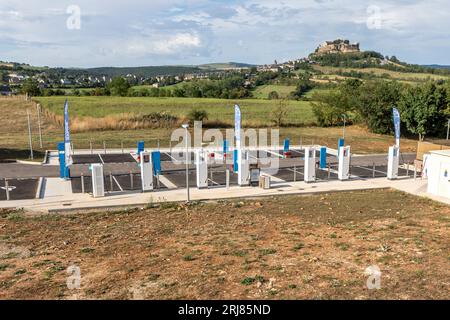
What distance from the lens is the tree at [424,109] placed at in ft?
114

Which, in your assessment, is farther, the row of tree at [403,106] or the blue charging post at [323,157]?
the row of tree at [403,106]

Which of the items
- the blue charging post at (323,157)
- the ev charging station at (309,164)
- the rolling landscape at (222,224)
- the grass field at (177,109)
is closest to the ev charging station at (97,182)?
the rolling landscape at (222,224)

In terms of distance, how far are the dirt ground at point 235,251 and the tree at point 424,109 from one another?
2134 cm

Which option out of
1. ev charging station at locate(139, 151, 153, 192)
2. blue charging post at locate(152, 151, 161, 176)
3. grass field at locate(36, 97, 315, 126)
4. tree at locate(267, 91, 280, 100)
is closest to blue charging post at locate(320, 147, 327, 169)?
blue charging post at locate(152, 151, 161, 176)

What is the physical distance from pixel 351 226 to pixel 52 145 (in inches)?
963

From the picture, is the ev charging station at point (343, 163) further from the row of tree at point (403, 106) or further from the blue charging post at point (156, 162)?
the row of tree at point (403, 106)

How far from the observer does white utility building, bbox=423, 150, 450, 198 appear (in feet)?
57.5

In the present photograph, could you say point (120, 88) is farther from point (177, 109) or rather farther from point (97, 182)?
point (97, 182)

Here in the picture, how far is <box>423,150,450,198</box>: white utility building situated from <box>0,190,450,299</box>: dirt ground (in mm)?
1867

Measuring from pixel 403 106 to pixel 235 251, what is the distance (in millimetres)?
30393

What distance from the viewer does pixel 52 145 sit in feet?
99.8

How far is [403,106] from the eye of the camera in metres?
35.9

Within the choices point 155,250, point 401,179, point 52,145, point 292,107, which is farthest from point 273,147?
point 292,107
